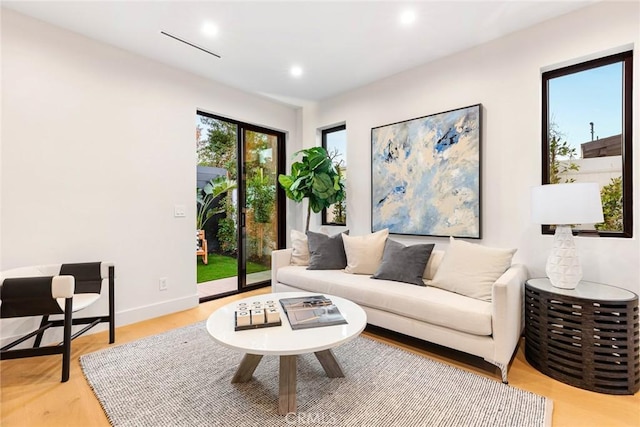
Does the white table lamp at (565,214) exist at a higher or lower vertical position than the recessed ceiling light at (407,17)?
lower

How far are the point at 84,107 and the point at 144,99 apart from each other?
0.55 metres

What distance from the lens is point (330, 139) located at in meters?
4.51

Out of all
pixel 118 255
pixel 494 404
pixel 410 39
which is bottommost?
pixel 494 404

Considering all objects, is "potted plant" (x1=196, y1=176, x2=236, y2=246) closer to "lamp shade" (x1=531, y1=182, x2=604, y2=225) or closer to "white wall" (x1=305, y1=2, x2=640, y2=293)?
"white wall" (x1=305, y1=2, x2=640, y2=293)

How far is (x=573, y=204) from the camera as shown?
78.6 inches

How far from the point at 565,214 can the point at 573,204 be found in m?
0.08

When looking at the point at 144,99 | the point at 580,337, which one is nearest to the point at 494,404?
the point at 580,337

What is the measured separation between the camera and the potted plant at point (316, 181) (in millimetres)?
3865

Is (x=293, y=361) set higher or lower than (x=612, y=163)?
lower

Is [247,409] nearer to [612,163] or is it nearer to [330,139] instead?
[612,163]

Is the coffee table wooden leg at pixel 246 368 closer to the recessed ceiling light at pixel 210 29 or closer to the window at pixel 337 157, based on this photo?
the window at pixel 337 157

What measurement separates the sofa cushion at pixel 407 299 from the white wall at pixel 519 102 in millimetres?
915

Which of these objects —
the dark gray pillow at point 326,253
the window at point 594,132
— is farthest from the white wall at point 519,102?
the dark gray pillow at point 326,253

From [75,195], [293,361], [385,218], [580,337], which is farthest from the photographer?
[385,218]
